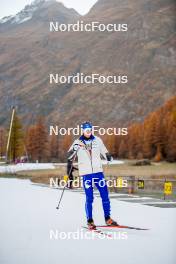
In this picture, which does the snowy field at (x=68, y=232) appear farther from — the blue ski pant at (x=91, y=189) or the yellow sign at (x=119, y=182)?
the yellow sign at (x=119, y=182)

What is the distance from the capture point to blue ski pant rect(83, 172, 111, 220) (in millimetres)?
6535

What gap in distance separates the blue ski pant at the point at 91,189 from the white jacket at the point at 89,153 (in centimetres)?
7

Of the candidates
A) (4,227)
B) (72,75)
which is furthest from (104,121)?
(4,227)

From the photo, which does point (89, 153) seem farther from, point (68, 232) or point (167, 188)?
point (167, 188)

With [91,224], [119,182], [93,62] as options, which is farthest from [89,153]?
[93,62]

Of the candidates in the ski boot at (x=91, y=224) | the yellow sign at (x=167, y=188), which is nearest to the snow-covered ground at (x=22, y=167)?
the ski boot at (x=91, y=224)

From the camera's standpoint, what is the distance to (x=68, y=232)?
6258 mm

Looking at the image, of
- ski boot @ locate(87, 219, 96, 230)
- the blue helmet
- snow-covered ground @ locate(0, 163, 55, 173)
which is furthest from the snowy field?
the blue helmet

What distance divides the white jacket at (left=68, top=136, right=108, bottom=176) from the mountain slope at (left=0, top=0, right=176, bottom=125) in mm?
278

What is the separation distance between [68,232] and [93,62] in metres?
2.13

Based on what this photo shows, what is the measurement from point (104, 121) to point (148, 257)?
5.77ft

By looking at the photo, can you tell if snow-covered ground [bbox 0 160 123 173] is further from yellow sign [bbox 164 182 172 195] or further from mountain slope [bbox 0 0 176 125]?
yellow sign [bbox 164 182 172 195]

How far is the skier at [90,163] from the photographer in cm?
654

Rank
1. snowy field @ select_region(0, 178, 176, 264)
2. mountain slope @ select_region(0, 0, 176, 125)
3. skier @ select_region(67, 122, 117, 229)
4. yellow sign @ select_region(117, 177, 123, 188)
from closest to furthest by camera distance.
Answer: snowy field @ select_region(0, 178, 176, 264), skier @ select_region(67, 122, 117, 229), mountain slope @ select_region(0, 0, 176, 125), yellow sign @ select_region(117, 177, 123, 188)
